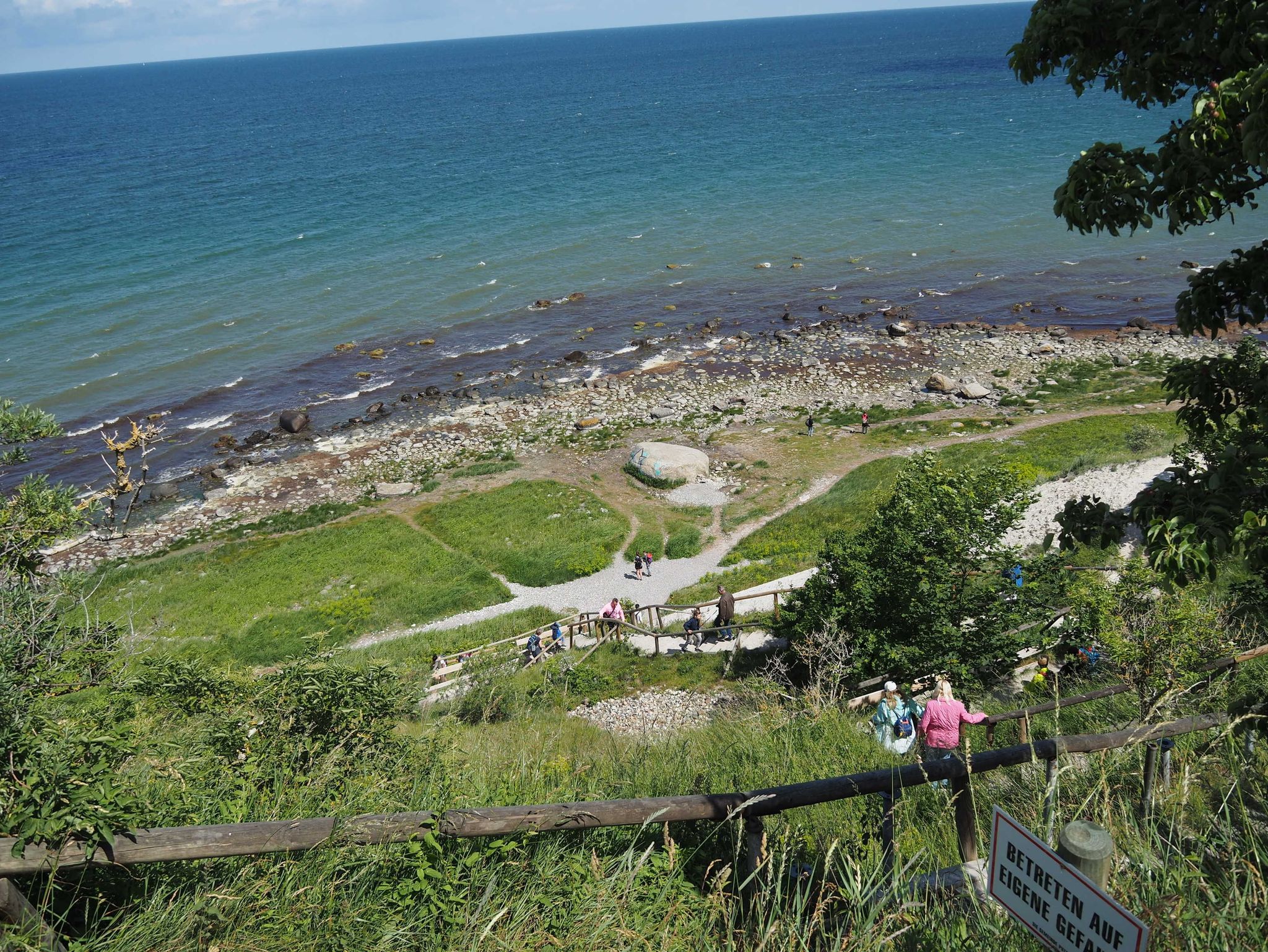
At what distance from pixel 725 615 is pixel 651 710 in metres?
4.02

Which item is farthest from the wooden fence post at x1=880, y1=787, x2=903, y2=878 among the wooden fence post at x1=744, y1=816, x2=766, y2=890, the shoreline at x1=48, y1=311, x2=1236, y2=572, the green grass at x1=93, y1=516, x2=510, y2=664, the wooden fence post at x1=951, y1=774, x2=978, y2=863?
the shoreline at x1=48, y1=311, x2=1236, y2=572

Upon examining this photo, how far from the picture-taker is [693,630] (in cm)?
2069

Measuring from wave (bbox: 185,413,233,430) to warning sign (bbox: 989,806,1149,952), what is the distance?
1734 inches

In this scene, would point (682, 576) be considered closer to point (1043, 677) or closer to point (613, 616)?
point (613, 616)

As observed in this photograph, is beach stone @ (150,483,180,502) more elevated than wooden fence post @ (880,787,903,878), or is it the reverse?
wooden fence post @ (880,787,903,878)

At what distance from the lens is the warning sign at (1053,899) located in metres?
2.96

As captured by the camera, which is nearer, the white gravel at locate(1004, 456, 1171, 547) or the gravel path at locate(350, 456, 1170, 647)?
the white gravel at locate(1004, 456, 1171, 547)

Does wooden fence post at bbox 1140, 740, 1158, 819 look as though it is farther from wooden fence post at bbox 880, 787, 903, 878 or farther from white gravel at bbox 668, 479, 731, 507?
white gravel at bbox 668, 479, 731, 507

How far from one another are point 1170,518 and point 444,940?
492 centimetres

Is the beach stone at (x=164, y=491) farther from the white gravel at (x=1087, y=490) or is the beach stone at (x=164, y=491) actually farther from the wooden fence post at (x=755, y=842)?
the wooden fence post at (x=755, y=842)

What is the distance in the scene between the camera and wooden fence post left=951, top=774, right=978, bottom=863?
17.0ft

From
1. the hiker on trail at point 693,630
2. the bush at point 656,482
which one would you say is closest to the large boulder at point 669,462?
the bush at point 656,482

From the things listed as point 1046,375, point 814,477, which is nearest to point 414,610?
point 814,477

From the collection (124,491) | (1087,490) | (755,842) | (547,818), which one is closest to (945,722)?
(755,842)
